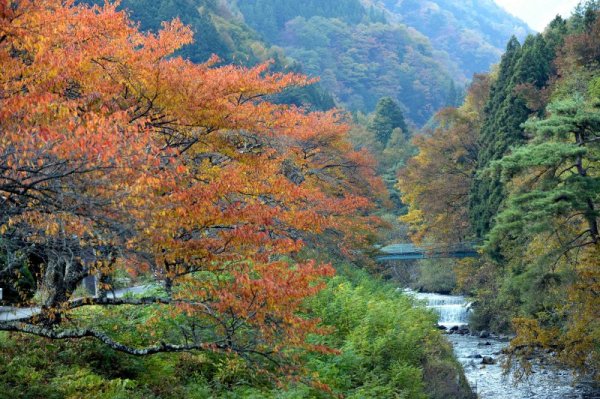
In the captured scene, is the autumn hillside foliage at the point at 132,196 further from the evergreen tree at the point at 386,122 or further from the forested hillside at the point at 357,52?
the forested hillside at the point at 357,52

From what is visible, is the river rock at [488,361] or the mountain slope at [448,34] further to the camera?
the mountain slope at [448,34]

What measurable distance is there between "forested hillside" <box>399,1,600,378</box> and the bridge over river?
893mm

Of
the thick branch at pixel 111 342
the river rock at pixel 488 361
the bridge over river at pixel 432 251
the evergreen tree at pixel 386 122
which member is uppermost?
the evergreen tree at pixel 386 122

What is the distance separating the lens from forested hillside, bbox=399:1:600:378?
1714 centimetres

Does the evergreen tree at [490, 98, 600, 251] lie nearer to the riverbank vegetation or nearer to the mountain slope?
the riverbank vegetation

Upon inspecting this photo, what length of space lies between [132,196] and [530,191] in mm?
13665

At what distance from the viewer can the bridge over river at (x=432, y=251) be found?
111 ft

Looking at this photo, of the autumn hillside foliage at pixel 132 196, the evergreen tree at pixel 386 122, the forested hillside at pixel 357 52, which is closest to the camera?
the autumn hillside foliage at pixel 132 196

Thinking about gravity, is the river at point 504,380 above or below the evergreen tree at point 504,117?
below

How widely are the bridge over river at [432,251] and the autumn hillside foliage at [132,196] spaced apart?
20.9 metres

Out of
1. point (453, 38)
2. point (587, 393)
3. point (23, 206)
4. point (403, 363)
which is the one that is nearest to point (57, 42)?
point (23, 206)

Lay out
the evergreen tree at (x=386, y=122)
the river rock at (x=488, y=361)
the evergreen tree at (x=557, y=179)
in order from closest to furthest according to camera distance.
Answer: the evergreen tree at (x=557, y=179) → the river rock at (x=488, y=361) → the evergreen tree at (x=386, y=122)

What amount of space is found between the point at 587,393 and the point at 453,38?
553 feet

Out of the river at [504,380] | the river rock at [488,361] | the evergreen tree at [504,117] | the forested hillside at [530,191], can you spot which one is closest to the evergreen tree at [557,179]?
the forested hillside at [530,191]
